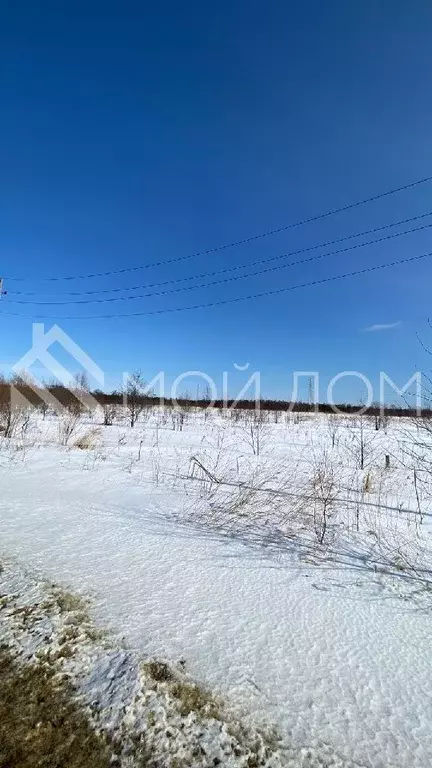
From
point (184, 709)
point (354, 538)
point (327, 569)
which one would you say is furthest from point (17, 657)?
point (354, 538)

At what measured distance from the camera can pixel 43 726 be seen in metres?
1.50

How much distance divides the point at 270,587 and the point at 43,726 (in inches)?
64.8

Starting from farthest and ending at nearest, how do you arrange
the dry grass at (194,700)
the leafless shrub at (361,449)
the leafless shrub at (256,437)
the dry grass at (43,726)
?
the leafless shrub at (256,437)
the leafless shrub at (361,449)
the dry grass at (194,700)
the dry grass at (43,726)

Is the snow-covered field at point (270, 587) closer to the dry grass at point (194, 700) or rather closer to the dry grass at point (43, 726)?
the dry grass at point (194, 700)

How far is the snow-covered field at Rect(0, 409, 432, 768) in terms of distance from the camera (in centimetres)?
164

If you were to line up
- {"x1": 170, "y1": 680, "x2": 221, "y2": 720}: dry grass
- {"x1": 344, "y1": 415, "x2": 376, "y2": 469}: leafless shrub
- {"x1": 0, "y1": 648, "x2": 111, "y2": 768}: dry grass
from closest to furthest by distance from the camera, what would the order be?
{"x1": 0, "y1": 648, "x2": 111, "y2": 768}: dry grass < {"x1": 170, "y1": 680, "x2": 221, "y2": 720}: dry grass < {"x1": 344, "y1": 415, "x2": 376, "y2": 469}: leafless shrub

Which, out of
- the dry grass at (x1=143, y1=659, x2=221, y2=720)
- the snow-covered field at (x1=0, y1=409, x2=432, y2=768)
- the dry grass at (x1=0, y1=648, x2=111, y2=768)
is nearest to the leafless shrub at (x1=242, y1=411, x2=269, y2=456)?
the snow-covered field at (x1=0, y1=409, x2=432, y2=768)

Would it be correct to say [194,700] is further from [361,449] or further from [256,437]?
[256,437]

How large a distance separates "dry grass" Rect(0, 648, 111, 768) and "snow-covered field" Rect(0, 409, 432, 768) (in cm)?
44

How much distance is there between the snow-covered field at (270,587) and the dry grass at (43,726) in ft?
1.45

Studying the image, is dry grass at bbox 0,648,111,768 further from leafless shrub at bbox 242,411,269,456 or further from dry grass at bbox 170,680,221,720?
leafless shrub at bbox 242,411,269,456

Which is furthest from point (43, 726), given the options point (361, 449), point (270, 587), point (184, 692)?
point (361, 449)

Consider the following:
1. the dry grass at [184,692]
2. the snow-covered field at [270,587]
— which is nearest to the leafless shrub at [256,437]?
the snow-covered field at [270,587]

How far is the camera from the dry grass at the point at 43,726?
1363 millimetres
